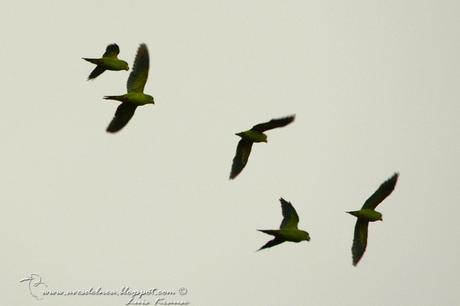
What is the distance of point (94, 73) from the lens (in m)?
26.8

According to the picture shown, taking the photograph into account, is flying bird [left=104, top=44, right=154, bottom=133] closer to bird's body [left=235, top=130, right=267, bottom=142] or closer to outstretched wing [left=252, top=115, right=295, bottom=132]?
bird's body [left=235, top=130, right=267, bottom=142]

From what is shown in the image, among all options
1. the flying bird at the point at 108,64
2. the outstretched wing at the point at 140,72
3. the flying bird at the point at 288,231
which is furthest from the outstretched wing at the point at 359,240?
the flying bird at the point at 108,64

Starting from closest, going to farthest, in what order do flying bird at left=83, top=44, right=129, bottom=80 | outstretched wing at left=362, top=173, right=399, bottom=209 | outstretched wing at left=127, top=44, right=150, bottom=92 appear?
outstretched wing at left=127, top=44, right=150, bottom=92, flying bird at left=83, top=44, right=129, bottom=80, outstretched wing at left=362, top=173, right=399, bottom=209

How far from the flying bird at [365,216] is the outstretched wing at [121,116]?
26.5ft

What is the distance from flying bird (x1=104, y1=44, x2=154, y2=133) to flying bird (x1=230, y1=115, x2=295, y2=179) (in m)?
3.46

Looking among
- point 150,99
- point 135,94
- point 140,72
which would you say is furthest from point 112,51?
point 150,99

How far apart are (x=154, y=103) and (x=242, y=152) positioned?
11.6 ft

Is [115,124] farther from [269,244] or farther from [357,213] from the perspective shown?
[357,213]

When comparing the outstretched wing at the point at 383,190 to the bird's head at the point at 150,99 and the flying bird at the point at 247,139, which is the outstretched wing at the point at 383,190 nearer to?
the flying bird at the point at 247,139

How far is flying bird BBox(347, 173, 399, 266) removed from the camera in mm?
26594

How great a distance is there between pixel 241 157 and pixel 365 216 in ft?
15.2

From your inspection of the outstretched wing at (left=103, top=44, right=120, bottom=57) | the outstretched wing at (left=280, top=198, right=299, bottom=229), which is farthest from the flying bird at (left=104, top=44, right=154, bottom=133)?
the outstretched wing at (left=280, top=198, right=299, bottom=229)

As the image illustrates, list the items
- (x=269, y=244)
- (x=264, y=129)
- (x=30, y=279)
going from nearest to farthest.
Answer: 1. (x=269, y=244)
2. (x=264, y=129)
3. (x=30, y=279)

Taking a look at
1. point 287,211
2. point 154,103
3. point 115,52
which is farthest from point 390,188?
point 115,52
